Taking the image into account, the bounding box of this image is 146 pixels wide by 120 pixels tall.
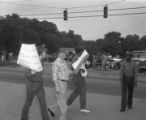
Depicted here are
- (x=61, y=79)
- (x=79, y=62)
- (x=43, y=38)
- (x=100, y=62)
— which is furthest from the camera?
(x=43, y=38)

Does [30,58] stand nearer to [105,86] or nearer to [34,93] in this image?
[34,93]

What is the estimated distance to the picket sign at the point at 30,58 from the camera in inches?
329

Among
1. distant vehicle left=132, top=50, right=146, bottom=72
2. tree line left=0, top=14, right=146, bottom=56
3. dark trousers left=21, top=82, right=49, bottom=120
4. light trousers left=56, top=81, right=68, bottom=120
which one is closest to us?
dark trousers left=21, top=82, right=49, bottom=120

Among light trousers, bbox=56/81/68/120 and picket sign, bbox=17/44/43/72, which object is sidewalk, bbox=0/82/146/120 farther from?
picket sign, bbox=17/44/43/72

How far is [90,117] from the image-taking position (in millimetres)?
9477

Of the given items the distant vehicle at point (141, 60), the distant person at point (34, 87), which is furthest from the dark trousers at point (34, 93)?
the distant vehicle at point (141, 60)

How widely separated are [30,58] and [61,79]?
0.81 metres

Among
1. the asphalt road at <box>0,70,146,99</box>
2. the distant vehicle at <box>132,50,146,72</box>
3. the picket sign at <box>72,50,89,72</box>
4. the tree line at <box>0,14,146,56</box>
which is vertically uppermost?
the tree line at <box>0,14,146,56</box>

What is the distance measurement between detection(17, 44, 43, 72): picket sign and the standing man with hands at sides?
0.42 meters

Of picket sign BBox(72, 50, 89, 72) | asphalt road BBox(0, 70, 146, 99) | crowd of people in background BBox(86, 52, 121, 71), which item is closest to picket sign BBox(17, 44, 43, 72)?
picket sign BBox(72, 50, 89, 72)

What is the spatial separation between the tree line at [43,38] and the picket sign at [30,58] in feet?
1.13

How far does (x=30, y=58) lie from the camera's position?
27.8 ft

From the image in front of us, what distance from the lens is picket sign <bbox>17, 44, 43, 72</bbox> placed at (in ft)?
27.5

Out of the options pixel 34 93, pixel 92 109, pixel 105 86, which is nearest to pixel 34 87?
pixel 34 93
